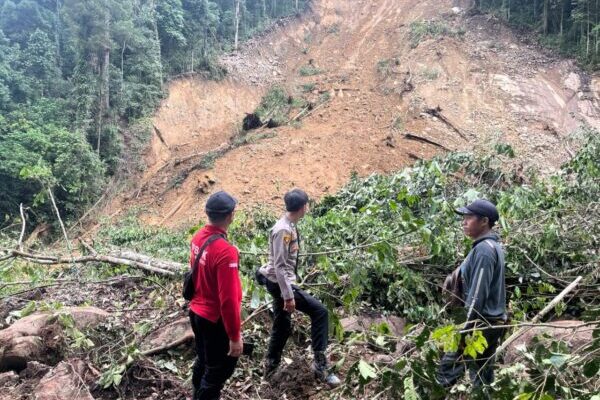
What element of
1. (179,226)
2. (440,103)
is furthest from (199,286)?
(440,103)

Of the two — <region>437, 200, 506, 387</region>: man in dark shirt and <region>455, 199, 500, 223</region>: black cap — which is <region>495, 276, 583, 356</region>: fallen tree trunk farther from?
<region>455, 199, 500, 223</region>: black cap

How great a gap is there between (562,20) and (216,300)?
19.7 meters

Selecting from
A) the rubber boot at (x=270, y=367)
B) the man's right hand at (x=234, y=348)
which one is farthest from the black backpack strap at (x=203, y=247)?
the rubber boot at (x=270, y=367)

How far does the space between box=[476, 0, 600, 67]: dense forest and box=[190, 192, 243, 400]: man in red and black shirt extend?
17.3 m

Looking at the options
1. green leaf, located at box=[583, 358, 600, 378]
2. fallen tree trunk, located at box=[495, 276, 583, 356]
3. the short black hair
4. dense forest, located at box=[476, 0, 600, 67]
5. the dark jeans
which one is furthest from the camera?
dense forest, located at box=[476, 0, 600, 67]

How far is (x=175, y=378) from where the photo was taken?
12.7 ft

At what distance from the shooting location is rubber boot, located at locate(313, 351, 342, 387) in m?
3.66

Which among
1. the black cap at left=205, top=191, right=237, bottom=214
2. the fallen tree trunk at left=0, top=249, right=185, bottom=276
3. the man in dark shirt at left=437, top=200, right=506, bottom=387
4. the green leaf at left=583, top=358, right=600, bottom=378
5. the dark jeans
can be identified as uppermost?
the black cap at left=205, top=191, right=237, bottom=214

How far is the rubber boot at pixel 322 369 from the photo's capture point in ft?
12.0

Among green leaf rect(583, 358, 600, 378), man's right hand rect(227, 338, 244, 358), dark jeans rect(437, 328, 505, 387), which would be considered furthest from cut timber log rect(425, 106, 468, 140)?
green leaf rect(583, 358, 600, 378)

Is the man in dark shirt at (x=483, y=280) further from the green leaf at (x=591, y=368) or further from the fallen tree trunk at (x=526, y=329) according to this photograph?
the green leaf at (x=591, y=368)

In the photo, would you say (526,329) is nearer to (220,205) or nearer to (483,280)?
(483,280)

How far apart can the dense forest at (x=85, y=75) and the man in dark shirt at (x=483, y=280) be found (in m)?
14.6

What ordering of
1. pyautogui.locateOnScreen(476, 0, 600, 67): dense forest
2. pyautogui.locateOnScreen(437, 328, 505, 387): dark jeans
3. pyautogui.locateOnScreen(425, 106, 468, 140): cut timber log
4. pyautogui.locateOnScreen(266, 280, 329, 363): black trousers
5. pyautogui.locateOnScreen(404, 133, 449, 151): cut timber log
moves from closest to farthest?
1. pyautogui.locateOnScreen(437, 328, 505, 387): dark jeans
2. pyautogui.locateOnScreen(266, 280, 329, 363): black trousers
3. pyautogui.locateOnScreen(404, 133, 449, 151): cut timber log
4. pyautogui.locateOnScreen(425, 106, 468, 140): cut timber log
5. pyautogui.locateOnScreen(476, 0, 600, 67): dense forest
